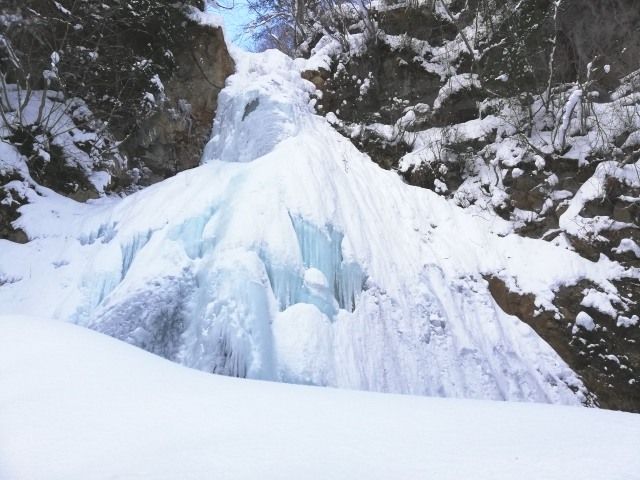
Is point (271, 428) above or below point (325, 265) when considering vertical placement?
below

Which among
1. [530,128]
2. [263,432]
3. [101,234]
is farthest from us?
[530,128]

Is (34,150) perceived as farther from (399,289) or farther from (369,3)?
(369,3)

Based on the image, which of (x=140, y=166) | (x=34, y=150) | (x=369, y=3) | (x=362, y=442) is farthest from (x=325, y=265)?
(x=369, y=3)

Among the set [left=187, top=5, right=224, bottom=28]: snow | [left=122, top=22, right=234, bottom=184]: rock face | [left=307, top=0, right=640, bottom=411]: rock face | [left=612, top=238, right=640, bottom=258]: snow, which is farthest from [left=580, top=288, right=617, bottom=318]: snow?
[left=187, top=5, right=224, bottom=28]: snow

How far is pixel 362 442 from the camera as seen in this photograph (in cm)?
117

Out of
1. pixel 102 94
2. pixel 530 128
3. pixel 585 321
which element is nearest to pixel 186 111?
pixel 102 94

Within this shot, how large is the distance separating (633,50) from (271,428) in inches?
274

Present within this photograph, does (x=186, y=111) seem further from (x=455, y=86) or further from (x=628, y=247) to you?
(x=628, y=247)

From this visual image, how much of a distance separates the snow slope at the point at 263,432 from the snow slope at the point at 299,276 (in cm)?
179

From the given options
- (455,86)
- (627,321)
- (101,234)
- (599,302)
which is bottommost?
(627,321)

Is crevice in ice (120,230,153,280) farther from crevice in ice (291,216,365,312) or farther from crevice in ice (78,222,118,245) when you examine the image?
crevice in ice (291,216,365,312)

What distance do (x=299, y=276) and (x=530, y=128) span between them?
4052 millimetres

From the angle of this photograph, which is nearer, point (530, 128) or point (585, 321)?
point (585, 321)

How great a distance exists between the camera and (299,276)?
4.03 metres
